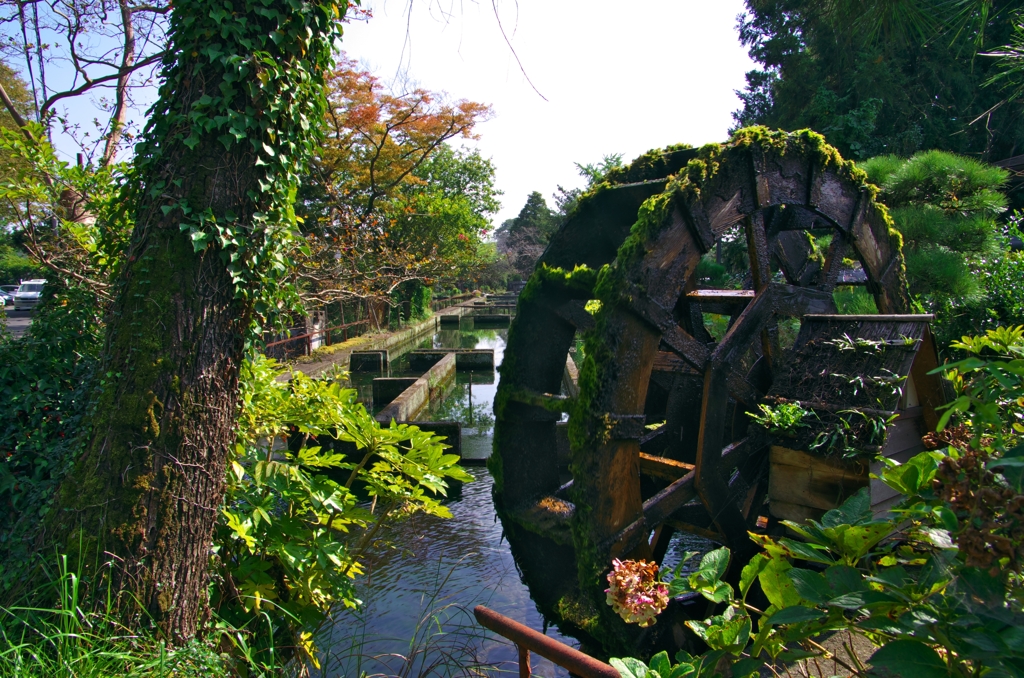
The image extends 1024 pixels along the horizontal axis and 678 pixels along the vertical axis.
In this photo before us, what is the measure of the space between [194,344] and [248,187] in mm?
637

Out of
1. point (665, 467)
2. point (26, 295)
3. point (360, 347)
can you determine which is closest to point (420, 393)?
point (360, 347)

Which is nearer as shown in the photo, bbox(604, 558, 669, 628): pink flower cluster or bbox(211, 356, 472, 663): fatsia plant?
bbox(604, 558, 669, 628): pink flower cluster

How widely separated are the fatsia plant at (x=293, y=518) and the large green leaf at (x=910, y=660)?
183cm

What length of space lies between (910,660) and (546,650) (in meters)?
0.96

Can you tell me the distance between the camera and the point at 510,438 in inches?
171

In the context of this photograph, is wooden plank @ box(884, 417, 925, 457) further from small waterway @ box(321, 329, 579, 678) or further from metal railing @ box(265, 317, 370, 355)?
metal railing @ box(265, 317, 370, 355)

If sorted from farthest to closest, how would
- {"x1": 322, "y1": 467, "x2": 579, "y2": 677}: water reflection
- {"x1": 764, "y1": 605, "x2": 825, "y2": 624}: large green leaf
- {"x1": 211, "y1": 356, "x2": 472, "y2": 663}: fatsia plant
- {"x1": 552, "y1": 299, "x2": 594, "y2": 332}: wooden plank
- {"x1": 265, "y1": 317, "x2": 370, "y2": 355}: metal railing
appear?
{"x1": 265, "y1": 317, "x2": 370, "y2": 355}: metal railing < {"x1": 552, "y1": 299, "x2": 594, "y2": 332}: wooden plank < {"x1": 322, "y1": 467, "x2": 579, "y2": 677}: water reflection < {"x1": 211, "y1": 356, "x2": 472, "y2": 663}: fatsia plant < {"x1": 764, "y1": 605, "x2": 825, "y2": 624}: large green leaf

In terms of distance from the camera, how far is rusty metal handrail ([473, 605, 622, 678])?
62.6 inches

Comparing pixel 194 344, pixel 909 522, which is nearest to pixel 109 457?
pixel 194 344

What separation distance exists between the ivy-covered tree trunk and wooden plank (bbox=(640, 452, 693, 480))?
256cm

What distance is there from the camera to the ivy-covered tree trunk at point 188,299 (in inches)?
91.1

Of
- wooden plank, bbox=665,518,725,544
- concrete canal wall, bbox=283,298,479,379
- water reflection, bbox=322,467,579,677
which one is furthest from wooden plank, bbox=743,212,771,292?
concrete canal wall, bbox=283,298,479,379

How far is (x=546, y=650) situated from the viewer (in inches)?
70.8

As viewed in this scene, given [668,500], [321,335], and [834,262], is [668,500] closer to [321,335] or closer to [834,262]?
[834,262]
